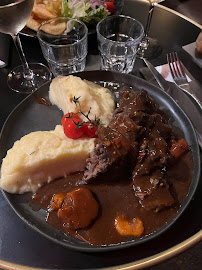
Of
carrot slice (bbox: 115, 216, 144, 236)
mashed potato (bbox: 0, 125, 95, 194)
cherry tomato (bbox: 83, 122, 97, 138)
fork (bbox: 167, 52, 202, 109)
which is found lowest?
carrot slice (bbox: 115, 216, 144, 236)

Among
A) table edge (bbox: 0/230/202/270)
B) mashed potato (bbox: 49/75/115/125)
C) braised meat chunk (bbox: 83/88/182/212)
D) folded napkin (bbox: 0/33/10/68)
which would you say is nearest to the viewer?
table edge (bbox: 0/230/202/270)

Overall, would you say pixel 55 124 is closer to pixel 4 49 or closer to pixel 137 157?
pixel 137 157

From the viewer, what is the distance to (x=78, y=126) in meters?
2.40

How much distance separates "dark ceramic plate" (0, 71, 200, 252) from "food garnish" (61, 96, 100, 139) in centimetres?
41

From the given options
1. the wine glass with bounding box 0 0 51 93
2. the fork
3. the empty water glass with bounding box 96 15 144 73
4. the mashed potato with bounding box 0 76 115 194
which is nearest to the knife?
the fork

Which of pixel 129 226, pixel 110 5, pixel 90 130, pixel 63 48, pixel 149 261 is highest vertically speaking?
pixel 110 5

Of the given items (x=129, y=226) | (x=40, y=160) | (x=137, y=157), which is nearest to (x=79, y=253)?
(x=129, y=226)

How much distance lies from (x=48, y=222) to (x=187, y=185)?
1279 mm

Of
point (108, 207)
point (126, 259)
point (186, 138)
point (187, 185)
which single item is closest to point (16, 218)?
point (108, 207)

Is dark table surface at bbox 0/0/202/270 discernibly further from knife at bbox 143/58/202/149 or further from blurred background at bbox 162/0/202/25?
blurred background at bbox 162/0/202/25

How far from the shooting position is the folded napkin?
3744mm

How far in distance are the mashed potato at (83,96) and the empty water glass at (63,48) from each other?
65 centimetres

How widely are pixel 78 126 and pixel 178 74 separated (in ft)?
5.93

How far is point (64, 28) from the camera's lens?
3.66 m
